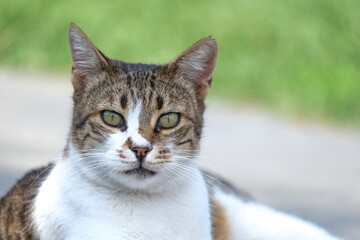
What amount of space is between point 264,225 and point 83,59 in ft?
5.52

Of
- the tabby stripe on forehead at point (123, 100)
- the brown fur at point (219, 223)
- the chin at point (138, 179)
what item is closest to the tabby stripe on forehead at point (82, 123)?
the tabby stripe on forehead at point (123, 100)

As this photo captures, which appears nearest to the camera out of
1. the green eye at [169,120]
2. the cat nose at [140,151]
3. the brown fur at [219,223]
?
the cat nose at [140,151]

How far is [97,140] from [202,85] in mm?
785

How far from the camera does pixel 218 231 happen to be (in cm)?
462

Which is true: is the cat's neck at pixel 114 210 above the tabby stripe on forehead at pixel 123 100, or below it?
below

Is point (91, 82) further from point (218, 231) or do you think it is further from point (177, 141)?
point (218, 231)

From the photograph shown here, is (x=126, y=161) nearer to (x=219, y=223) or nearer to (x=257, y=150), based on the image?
(x=219, y=223)

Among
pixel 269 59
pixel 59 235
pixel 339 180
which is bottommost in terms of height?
pixel 59 235

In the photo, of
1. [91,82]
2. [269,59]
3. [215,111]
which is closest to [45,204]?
[91,82]

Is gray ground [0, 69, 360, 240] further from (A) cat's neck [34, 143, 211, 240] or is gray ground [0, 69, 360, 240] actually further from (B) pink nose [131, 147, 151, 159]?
(B) pink nose [131, 147, 151, 159]

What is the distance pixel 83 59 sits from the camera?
412cm

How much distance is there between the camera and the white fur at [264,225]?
471 centimetres

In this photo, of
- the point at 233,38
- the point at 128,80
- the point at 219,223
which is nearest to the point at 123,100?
the point at 128,80

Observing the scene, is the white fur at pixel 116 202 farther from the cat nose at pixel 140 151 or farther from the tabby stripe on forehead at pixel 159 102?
the tabby stripe on forehead at pixel 159 102
